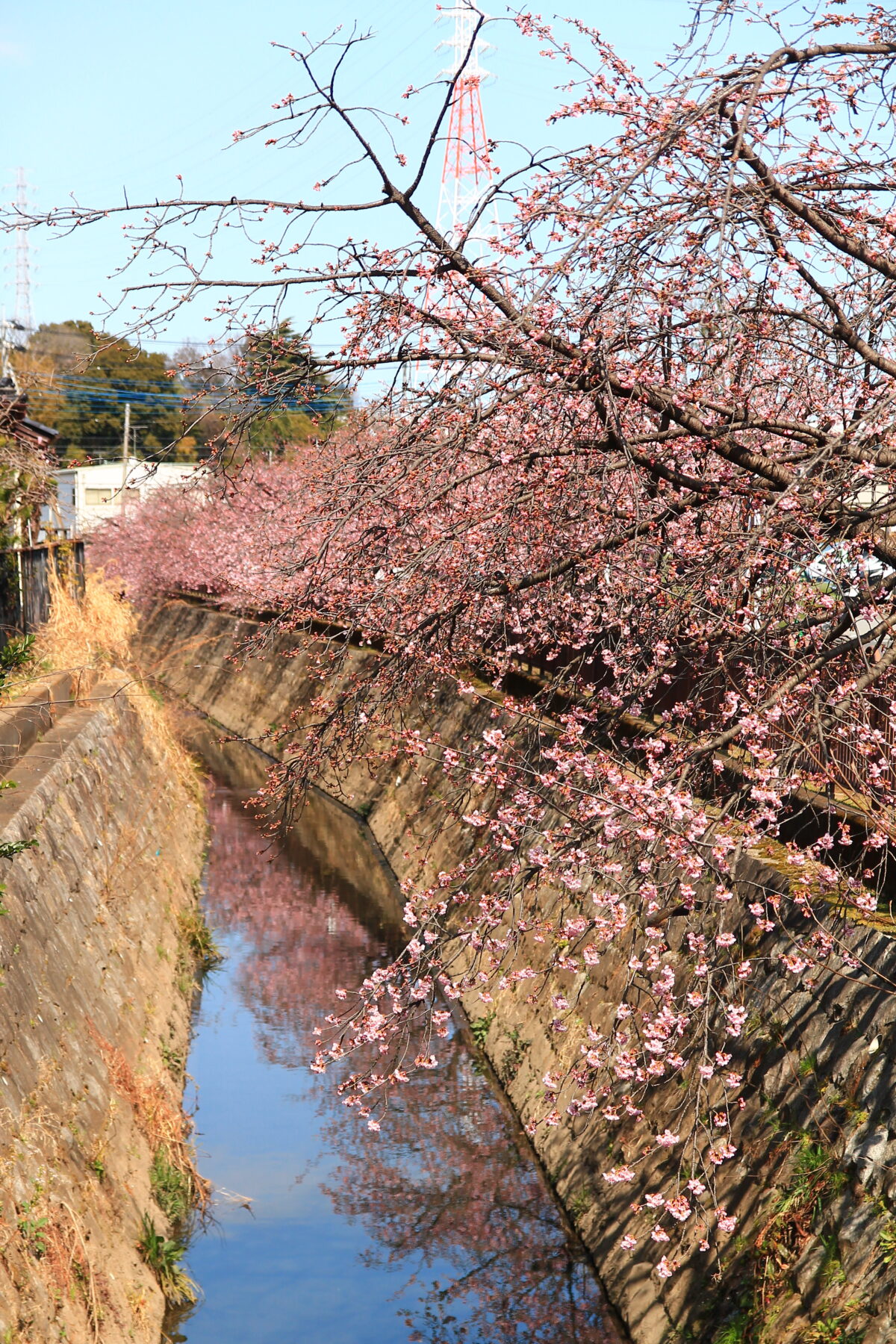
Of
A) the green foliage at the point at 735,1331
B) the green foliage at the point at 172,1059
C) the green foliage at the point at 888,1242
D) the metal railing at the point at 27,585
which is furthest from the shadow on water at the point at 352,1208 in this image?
the metal railing at the point at 27,585

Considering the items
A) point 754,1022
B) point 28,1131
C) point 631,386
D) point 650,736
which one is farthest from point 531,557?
point 28,1131

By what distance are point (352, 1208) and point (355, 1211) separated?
0.16 feet

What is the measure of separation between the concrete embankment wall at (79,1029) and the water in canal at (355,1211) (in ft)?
2.55

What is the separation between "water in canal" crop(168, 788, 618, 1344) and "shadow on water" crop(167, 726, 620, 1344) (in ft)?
0.05

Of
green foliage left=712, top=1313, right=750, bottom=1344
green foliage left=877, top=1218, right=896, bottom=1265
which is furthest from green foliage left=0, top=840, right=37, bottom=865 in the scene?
Answer: green foliage left=877, top=1218, right=896, bottom=1265

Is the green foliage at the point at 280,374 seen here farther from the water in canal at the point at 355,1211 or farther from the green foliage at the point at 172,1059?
the green foliage at the point at 172,1059

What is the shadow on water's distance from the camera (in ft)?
28.2

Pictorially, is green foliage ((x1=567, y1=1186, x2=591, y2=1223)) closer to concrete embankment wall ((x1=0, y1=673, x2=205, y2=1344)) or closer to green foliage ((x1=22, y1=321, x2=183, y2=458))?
concrete embankment wall ((x1=0, y1=673, x2=205, y2=1344))

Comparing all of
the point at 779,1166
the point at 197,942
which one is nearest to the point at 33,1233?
the point at 779,1166

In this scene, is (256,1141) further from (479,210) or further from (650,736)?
(479,210)

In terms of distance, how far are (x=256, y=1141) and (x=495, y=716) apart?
667 centimetres

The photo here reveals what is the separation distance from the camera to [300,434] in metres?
53.5

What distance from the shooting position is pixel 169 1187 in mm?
8836

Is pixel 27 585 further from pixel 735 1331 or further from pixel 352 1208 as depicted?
pixel 735 1331
